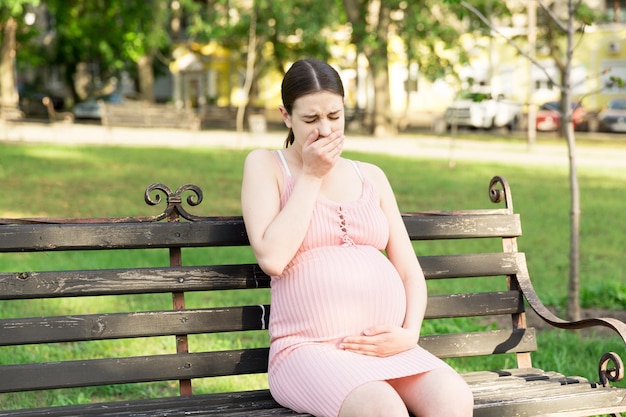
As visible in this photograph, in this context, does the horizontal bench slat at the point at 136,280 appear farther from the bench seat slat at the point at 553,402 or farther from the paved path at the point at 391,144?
the paved path at the point at 391,144

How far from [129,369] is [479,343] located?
4.48 feet

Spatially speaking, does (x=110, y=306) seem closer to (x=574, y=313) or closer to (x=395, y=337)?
(x=574, y=313)

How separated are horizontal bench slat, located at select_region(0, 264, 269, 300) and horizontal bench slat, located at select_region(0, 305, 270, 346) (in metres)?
0.09

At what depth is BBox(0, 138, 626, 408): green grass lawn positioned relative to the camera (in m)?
5.75

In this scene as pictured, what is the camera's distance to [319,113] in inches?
129

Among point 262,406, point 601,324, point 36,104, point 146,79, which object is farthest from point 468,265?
point 36,104

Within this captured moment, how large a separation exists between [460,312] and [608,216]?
943 cm

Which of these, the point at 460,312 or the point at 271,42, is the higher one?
the point at 271,42

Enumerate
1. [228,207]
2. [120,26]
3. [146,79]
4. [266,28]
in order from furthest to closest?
[146,79]
[120,26]
[266,28]
[228,207]

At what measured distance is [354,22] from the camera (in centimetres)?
2948

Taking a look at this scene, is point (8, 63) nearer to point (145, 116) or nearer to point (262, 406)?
point (145, 116)

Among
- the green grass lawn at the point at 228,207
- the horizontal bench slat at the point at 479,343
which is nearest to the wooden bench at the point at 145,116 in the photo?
the green grass lawn at the point at 228,207

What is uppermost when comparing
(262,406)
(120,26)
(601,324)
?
(120,26)

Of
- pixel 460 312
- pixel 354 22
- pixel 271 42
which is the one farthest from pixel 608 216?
pixel 271 42
